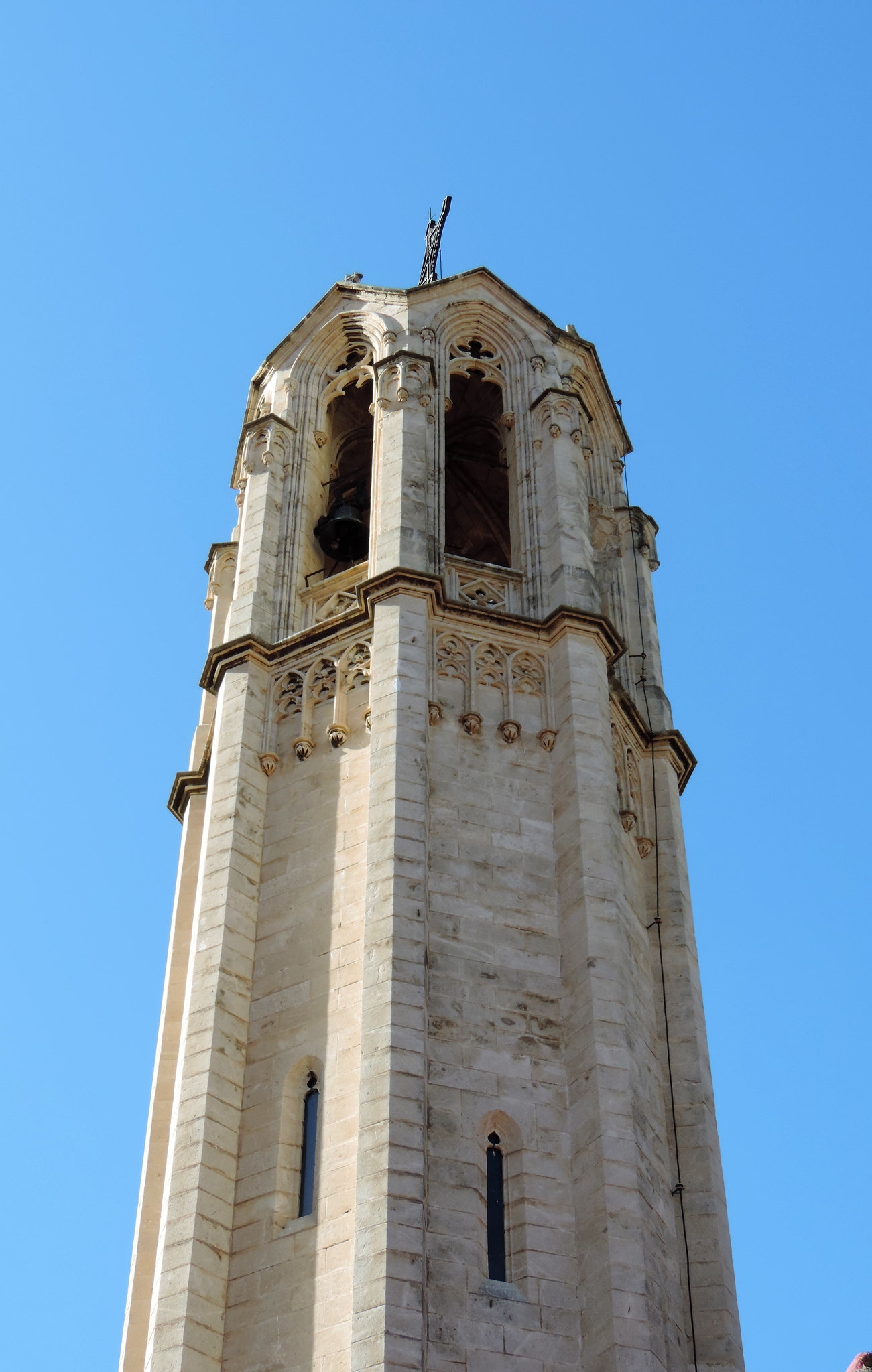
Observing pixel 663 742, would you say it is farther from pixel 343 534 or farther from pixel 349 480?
pixel 349 480

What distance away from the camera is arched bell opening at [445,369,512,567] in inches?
1399

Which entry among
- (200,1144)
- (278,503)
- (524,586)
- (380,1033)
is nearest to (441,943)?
(380,1033)

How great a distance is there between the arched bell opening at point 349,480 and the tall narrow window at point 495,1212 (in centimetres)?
1034

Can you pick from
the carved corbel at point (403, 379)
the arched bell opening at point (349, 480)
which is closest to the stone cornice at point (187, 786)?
the arched bell opening at point (349, 480)

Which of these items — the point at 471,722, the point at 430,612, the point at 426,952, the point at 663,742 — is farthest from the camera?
the point at 663,742

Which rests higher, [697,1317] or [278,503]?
[278,503]

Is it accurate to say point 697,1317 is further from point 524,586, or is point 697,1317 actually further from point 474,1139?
point 524,586

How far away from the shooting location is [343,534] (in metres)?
31.0

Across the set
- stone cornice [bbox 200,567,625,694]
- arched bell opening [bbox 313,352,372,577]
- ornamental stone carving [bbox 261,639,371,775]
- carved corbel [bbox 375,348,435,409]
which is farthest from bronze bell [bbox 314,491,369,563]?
ornamental stone carving [bbox 261,639,371,775]

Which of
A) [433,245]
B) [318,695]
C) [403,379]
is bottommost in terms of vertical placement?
[318,695]

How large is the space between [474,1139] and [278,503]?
11.6 m

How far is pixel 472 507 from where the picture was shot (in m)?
36.1

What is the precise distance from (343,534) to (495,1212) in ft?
39.6

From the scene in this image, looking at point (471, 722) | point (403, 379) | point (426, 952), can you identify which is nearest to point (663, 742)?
point (471, 722)
